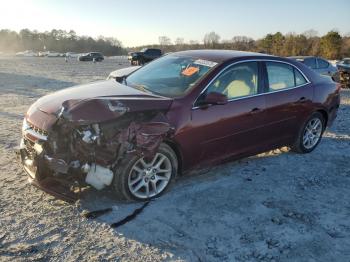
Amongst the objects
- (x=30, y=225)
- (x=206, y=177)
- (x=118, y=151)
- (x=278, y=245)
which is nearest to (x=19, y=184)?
(x=30, y=225)

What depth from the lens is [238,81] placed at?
514 cm

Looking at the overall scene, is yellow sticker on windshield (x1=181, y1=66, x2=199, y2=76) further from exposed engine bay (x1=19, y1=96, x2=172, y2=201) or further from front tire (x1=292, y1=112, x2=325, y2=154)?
front tire (x1=292, y1=112, x2=325, y2=154)

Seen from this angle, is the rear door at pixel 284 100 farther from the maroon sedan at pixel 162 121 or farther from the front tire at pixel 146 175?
the front tire at pixel 146 175

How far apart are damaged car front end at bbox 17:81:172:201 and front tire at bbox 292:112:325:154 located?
9.60ft

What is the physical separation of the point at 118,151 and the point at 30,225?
1133 mm

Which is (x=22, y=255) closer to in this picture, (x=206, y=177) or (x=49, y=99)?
(x=49, y=99)

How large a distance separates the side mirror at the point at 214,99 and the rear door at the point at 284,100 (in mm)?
1056

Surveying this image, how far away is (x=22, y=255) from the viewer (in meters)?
3.32

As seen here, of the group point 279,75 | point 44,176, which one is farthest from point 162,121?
point 279,75

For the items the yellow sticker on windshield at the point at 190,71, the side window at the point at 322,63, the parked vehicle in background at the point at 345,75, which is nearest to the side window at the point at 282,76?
the yellow sticker on windshield at the point at 190,71

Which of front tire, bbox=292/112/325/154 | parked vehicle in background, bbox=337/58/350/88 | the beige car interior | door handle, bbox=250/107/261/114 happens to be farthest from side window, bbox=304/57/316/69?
door handle, bbox=250/107/261/114

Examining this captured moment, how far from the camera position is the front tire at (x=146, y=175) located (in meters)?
4.13

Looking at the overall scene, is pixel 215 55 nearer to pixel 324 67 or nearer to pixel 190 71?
pixel 190 71

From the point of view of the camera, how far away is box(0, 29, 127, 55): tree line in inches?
3836
